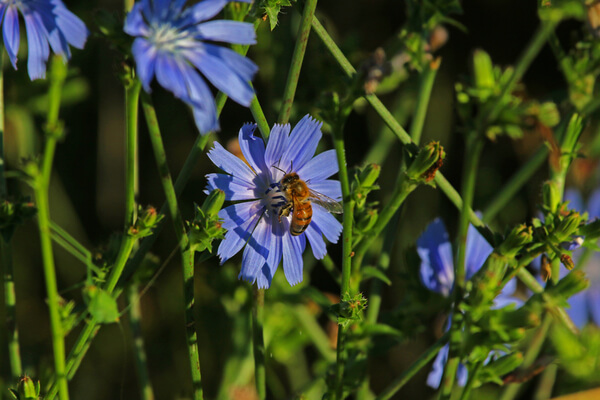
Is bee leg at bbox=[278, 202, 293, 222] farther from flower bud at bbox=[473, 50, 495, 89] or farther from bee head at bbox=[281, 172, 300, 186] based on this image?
flower bud at bbox=[473, 50, 495, 89]

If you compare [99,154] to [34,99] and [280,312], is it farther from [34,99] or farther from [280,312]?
[280,312]

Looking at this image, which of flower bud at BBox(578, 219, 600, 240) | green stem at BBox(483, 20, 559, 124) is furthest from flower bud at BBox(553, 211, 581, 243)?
green stem at BBox(483, 20, 559, 124)

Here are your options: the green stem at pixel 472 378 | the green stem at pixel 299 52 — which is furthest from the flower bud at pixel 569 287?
the green stem at pixel 299 52

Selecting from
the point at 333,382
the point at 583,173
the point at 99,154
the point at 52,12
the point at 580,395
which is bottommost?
the point at 333,382

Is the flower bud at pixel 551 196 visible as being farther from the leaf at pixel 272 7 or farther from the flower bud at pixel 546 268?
the leaf at pixel 272 7

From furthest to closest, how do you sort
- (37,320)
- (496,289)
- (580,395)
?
(37,320) → (580,395) → (496,289)

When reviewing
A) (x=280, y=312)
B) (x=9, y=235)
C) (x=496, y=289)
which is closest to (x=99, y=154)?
(x=280, y=312)

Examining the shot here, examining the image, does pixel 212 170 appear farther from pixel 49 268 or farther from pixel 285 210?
pixel 49 268

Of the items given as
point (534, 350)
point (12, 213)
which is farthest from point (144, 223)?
point (534, 350)
